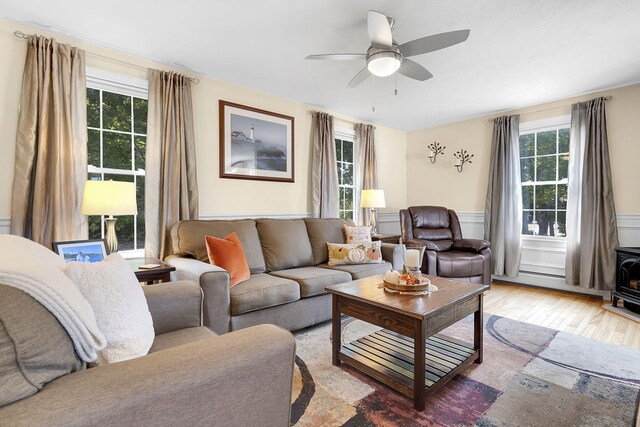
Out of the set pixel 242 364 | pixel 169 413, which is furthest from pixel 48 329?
pixel 242 364

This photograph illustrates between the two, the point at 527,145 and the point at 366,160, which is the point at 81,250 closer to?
the point at 366,160

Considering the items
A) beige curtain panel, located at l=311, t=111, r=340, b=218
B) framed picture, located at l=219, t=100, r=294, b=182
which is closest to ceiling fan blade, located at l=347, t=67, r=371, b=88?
framed picture, located at l=219, t=100, r=294, b=182

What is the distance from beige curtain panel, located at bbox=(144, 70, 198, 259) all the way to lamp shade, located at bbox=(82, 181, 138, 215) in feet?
2.14

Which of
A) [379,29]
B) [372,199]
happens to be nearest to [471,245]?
[372,199]

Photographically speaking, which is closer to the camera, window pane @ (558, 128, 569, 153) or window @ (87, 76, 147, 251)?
window @ (87, 76, 147, 251)

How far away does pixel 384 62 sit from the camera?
216 cm

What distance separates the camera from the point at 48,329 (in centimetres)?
71

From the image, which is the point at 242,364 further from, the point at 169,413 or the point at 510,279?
the point at 510,279

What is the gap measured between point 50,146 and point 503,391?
3442 mm

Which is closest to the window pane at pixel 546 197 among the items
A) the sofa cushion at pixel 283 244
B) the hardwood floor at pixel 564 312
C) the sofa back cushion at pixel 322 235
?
the hardwood floor at pixel 564 312

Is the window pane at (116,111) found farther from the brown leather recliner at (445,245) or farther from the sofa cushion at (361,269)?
A: the brown leather recliner at (445,245)

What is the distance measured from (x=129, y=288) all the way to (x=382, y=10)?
2222mm

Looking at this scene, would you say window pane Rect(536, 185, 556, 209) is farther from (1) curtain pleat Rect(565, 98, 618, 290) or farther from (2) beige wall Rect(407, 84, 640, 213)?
(2) beige wall Rect(407, 84, 640, 213)

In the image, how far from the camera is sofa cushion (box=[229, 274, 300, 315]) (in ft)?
7.14
